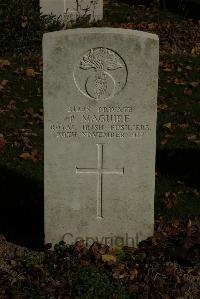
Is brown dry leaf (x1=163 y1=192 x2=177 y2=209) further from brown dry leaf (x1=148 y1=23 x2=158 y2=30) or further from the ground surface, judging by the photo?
brown dry leaf (x1=148 y1=23 x2=158 y2=30)

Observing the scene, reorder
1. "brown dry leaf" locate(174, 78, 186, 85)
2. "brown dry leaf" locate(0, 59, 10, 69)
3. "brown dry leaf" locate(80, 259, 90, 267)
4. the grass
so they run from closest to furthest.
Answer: "brown dry leaf" locate(80, 259, 90, 267), the grass, "brown dry leaf" locate(174, 78, 186, 85), "brown dry leaf" locate(0, 59, 10, 69)

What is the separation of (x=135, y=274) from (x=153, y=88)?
1.56m

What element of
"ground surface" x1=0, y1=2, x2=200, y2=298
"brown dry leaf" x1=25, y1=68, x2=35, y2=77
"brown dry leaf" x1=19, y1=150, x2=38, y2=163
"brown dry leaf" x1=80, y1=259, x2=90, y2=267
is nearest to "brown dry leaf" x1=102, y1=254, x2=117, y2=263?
"ground surface" x1=0, y1=2, x2=200, y2=298

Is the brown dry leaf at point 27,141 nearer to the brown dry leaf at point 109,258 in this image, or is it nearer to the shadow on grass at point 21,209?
the shadow on grass at point 21,209

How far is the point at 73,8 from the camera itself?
45.3 feet

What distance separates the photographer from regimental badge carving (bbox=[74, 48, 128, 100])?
19.1ft

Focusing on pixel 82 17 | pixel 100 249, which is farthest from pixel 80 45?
pixel 82 17

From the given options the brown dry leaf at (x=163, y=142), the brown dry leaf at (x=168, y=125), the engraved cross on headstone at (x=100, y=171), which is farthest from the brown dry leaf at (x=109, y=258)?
the brown dry leaf at (x=168, y=125)

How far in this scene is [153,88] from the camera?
594 cm

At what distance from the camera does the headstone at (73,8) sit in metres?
13.5

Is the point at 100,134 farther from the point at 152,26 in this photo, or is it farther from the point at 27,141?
the point at 152,26

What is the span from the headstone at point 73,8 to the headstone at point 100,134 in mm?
7562

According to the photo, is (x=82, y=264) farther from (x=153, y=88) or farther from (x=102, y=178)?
(x=153, y=88)

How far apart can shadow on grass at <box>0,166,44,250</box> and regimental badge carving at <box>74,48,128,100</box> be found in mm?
1581
